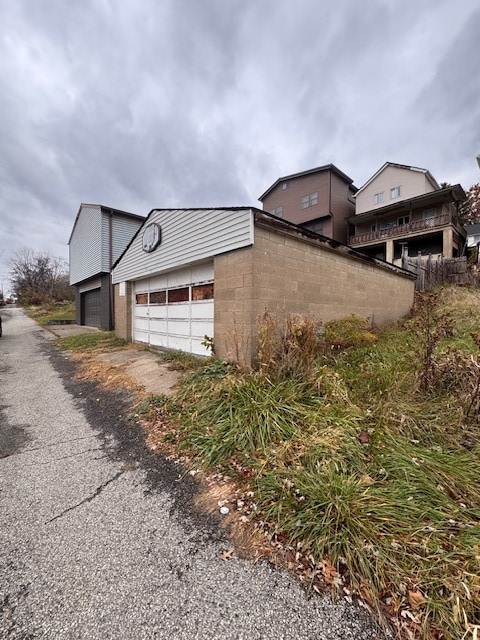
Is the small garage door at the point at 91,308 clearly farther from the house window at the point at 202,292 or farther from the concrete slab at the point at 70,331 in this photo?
the house window at the point at 202,292

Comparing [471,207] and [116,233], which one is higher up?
[471,207]

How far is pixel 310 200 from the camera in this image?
76.6 feet

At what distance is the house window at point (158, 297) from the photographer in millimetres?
8110

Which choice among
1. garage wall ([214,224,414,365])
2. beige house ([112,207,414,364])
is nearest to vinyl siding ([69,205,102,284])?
beige house ([112,207,414,364])

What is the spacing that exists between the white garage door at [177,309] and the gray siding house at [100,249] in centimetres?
547

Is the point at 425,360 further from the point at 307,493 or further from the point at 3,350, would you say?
the point at 3,350

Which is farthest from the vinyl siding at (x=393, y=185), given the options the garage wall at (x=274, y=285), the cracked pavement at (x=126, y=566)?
the cracked pavement at (x=126, y=566)

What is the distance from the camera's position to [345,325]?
6.27 metres

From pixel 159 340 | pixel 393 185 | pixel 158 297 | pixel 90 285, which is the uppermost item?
pixel 393 185

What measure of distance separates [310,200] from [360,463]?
24565 mm

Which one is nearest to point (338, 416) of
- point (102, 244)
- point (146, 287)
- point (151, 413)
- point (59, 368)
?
point (151, 413)

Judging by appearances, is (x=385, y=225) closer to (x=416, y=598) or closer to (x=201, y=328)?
(x=201, y=328)

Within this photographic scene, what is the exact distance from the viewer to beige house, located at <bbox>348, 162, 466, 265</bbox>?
19.5m

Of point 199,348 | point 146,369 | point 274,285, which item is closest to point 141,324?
point 146,369
